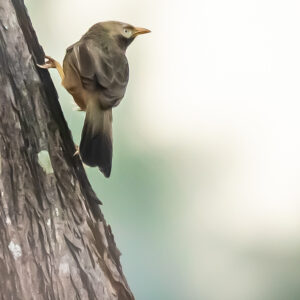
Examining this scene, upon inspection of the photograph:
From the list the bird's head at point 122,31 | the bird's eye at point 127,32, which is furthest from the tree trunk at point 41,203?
the bird's eye at point 127,32

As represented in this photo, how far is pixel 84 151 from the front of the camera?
82.1 inches

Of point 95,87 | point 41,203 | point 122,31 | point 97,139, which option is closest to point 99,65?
point 95,87

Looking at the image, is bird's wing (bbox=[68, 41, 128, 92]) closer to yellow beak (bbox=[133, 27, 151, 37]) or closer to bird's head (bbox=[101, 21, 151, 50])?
bird's head (bbox=[101, 21, 151, 50])

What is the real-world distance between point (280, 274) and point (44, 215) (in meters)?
2.34

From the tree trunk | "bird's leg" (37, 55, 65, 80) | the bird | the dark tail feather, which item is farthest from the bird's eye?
the tree trunk

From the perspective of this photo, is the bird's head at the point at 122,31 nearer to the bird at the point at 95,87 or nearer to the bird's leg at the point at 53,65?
the bird at the point at 95,87

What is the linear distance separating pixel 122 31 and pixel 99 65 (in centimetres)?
60

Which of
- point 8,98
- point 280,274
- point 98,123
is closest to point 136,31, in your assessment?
point 98,123

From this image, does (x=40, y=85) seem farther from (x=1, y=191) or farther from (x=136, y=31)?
(x=136, y=31)

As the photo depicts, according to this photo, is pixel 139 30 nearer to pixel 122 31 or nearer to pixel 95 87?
pixel 122 31

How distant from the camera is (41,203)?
70.6 inches

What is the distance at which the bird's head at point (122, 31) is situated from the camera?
9.32 ft

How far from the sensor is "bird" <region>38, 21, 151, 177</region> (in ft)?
7.13

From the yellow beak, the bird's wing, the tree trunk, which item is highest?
Answer: the yellow beak
